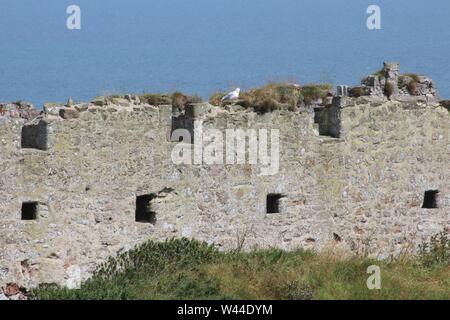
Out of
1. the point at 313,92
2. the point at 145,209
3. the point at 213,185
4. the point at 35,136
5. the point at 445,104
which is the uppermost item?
the point at 313,92

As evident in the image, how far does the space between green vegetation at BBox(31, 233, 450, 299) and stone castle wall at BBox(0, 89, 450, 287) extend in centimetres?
34

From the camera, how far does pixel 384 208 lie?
79.5 ft

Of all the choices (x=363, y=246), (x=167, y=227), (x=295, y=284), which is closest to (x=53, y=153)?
(x=167, y=227)

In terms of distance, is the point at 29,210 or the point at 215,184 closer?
the point at 29,210

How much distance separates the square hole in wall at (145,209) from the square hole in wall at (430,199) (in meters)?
5.47

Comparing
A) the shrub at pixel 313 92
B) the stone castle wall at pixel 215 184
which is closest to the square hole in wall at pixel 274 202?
the stone castle wall at pixel 215 184

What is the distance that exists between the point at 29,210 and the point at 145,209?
201cm

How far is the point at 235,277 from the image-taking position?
20.6 meters

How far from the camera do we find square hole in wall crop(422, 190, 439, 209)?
24922mm

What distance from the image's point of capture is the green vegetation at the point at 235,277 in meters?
19.9

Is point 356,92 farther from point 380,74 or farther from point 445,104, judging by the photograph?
point 445,104

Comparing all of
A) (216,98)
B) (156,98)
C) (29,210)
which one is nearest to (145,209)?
(156,98)

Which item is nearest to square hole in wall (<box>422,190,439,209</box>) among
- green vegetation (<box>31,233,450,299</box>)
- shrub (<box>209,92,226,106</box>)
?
green vegetation (<box>31,233,450,299</box>)
